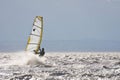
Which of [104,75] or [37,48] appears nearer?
[104,75]

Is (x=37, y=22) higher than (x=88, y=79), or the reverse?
(x=37, y=22)

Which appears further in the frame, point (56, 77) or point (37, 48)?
point (37, 48)

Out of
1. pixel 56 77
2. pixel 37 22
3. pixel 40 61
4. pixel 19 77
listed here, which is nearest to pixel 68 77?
pixel 56 77

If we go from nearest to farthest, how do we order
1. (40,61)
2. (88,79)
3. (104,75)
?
(88,79) < (104,75) < (40,61)

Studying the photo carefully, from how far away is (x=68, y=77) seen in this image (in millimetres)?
30734

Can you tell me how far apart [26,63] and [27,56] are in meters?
2.25

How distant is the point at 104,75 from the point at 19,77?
226 inches

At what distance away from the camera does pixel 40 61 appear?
157 ft

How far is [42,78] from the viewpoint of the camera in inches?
1181

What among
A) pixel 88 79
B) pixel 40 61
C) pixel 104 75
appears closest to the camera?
pixel 88 79

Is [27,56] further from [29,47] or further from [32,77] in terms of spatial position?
[32,77]

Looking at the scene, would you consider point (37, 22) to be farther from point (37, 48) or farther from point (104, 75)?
point (104, 75)

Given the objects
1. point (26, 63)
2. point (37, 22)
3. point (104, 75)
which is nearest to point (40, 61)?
point (26, 63)

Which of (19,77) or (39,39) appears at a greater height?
(39,39)
